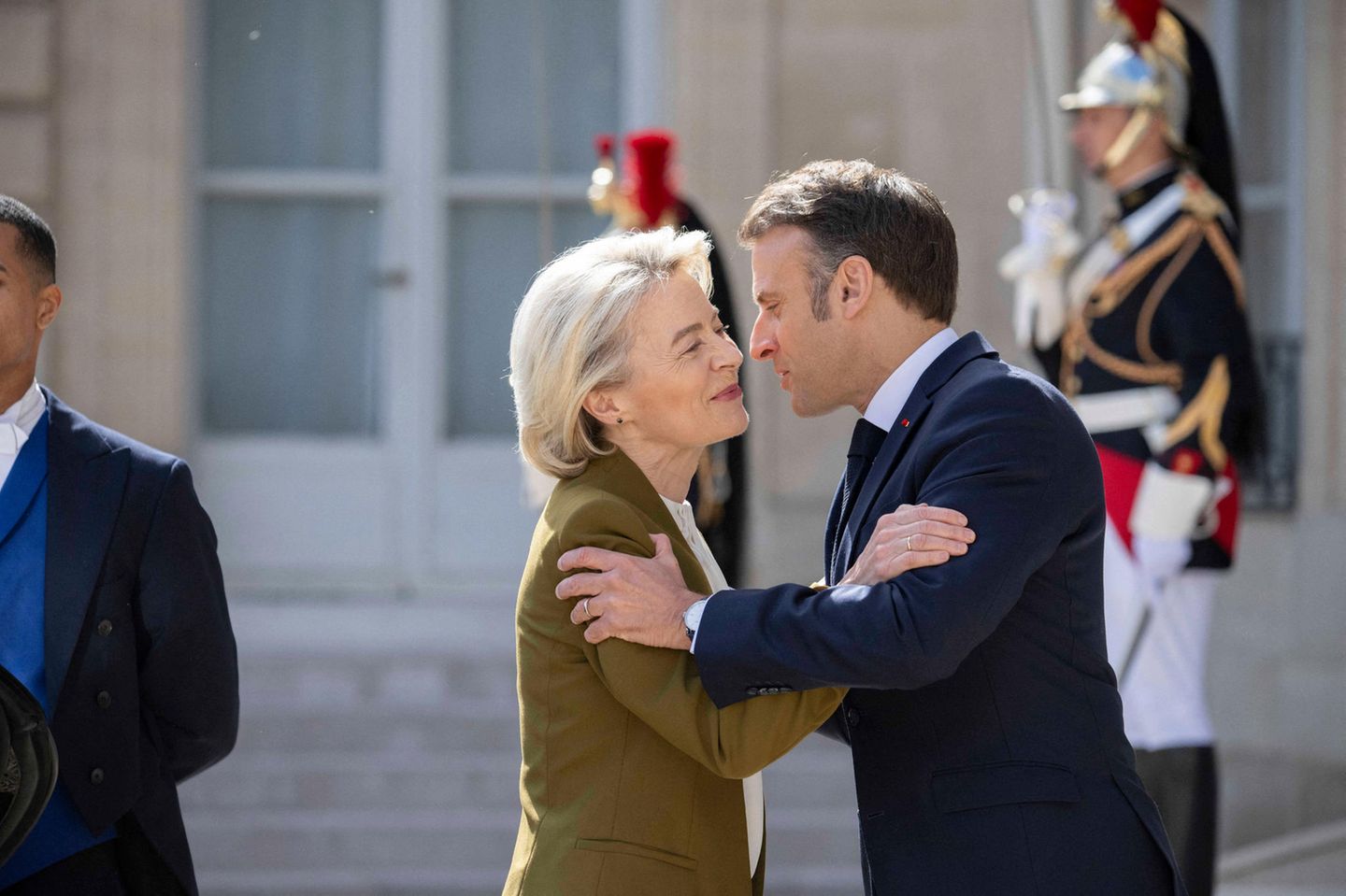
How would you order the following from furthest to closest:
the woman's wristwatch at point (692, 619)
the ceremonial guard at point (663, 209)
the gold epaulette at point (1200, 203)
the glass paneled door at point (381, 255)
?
the glass paneled door at point (381, 255), the ceremonial guard at point (663, 209), the gold epaulette at point (1200, 203), the woman's wristwatch at point (692, 619)

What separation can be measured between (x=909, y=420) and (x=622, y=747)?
0.58 metres

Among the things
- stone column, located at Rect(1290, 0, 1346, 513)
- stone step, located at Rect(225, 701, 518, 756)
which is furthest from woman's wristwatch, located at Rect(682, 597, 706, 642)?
stone column, located at Rect(1290, 0, 1346, 513)

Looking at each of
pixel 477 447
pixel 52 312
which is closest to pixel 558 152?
pixel 477 447

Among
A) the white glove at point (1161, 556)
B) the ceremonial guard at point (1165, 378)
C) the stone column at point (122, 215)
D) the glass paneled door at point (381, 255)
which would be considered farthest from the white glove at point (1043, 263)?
the stone column at point (122, 215)

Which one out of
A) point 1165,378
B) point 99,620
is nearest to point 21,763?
point 99,620

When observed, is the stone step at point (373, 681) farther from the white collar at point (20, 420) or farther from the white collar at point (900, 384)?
the white collar at point (900, 384)

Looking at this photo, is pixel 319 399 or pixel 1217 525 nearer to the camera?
pixel 1217 525

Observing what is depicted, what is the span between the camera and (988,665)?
229cm

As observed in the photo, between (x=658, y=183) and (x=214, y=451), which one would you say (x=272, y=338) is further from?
(x=658, y=183)

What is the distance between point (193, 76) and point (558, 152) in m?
1.54

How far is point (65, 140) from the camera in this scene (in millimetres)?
7047

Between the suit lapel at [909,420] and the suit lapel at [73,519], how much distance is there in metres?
1.06

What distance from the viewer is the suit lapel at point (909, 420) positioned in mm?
2381

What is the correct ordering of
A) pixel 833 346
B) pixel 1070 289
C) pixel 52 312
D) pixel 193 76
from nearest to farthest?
pixel 833 346 < pixel 52 312 < pixel 1070 289 < pixel 193 76
